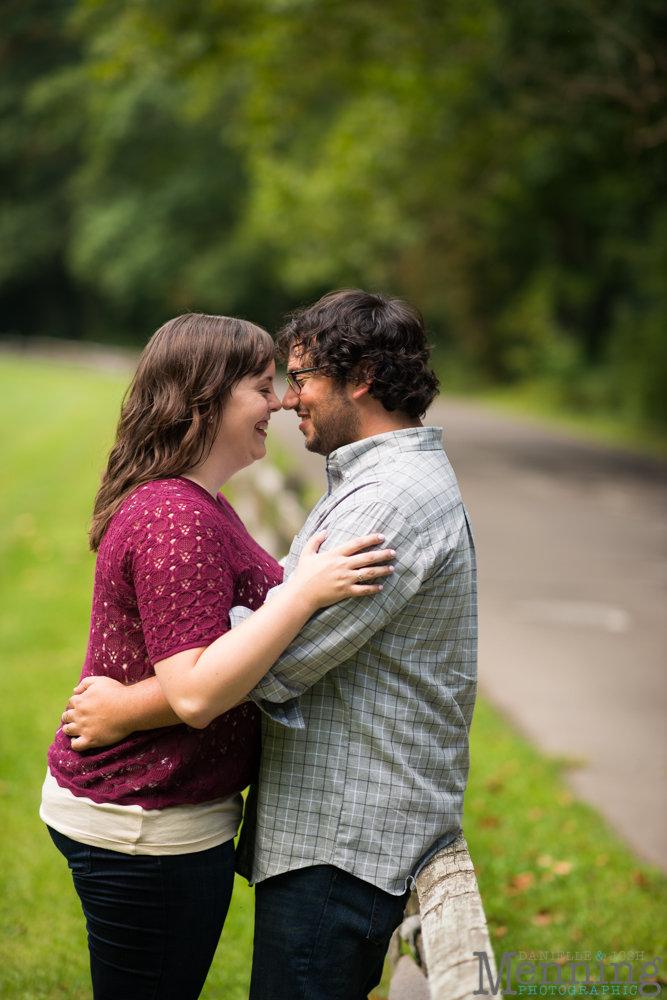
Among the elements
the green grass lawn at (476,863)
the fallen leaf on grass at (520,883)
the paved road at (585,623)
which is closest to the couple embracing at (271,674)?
Result: the green grass lawn at (476,863)

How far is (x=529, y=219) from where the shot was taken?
35.2 m

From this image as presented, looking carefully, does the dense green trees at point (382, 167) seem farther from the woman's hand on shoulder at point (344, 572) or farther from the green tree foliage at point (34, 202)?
the woman's hand on shoulder at point (344, 572)

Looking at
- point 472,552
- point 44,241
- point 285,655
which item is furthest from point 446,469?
point 44,241

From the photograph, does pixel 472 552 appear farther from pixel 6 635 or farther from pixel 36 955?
pixel 6 635

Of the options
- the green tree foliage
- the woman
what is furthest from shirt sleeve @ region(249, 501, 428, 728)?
the green tree foliage

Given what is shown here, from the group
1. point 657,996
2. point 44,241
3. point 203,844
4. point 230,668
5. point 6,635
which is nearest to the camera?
point 230,668

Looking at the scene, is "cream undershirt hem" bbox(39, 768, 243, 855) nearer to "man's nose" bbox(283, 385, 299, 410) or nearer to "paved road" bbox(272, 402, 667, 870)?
"man's nose" bbox(283, 385, 299, 410)

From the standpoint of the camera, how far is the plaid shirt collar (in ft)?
6.98

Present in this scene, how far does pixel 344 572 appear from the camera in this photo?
1.87 meters

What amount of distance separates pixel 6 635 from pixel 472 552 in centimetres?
649

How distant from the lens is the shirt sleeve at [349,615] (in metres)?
1.92

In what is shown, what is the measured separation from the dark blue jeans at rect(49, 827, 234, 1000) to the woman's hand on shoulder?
29.7 inches

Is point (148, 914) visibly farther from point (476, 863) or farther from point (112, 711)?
point (476, 863)

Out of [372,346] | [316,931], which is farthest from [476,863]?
[372,346]
